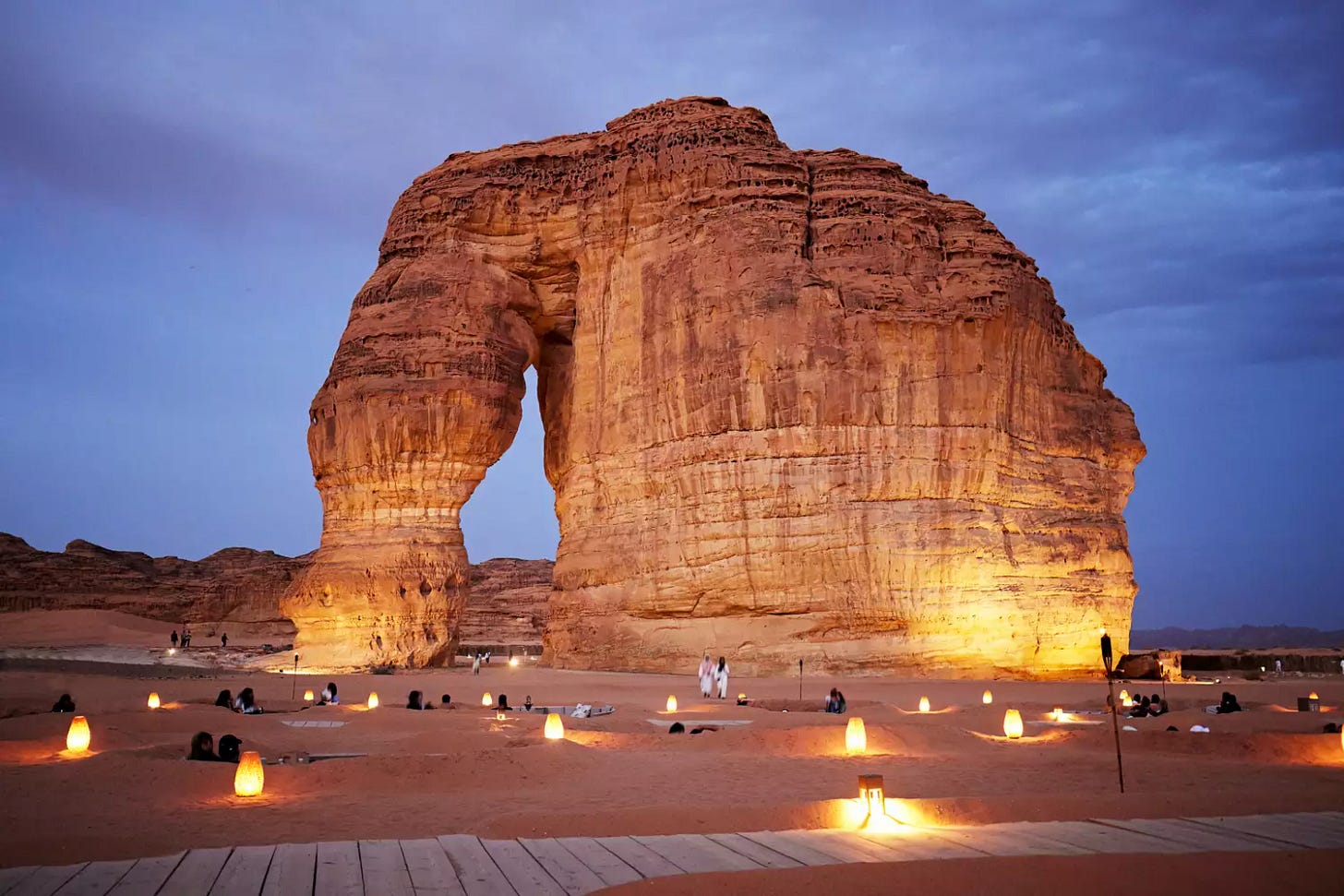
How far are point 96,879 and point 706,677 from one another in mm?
18528

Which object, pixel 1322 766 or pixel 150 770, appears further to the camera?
pixel 1322 766

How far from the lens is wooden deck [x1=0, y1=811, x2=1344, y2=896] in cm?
529

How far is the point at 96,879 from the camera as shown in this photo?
17.5ft

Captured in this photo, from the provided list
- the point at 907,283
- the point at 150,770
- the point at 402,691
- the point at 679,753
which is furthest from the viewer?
the point at 907,283

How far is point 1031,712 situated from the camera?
1927 cm

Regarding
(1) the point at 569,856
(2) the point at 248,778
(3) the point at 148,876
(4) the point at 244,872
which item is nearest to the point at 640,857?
(1) the point at 569,856

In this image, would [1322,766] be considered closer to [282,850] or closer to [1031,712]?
[1031,712]

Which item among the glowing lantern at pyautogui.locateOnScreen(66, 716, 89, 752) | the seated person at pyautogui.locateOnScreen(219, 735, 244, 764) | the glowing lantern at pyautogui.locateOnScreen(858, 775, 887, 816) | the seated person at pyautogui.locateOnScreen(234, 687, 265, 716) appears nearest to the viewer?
the glowing lantern at pyautogui.locateOnScreen(858, 775, 887, 816)

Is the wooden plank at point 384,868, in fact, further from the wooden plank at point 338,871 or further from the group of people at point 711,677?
the group of people at point 711,677

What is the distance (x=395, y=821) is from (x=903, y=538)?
22702 millimetres

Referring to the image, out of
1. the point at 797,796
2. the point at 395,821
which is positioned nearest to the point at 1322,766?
the point at 797,796

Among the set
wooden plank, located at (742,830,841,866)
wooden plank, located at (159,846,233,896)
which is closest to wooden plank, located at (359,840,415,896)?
wooden plank, located at (159,846,233,896)

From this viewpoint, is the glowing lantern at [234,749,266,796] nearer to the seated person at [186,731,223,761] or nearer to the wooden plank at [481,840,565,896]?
the seated person at [186,731,223,761]

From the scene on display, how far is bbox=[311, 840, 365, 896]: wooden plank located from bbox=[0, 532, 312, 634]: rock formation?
61.2 metres
